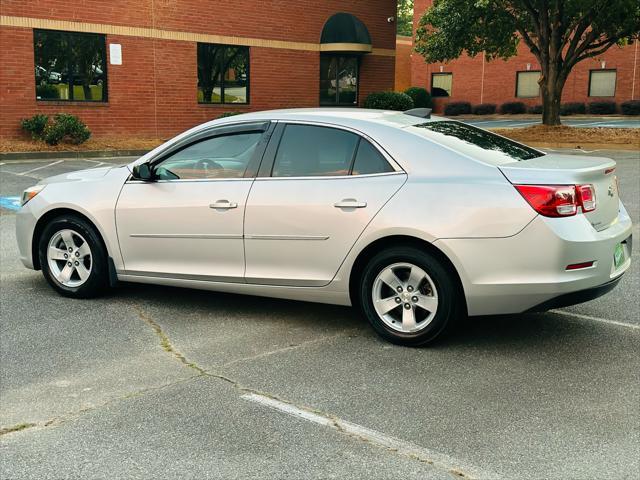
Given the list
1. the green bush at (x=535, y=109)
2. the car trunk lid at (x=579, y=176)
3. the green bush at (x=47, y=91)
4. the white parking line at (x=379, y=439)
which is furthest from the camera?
the green bush at (x=535, y=109)

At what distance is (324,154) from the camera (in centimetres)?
552

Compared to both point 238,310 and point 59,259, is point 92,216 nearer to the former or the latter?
point 59,259

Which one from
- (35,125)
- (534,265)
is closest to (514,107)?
(35,125)

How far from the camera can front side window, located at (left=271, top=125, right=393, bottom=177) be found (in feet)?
17.6

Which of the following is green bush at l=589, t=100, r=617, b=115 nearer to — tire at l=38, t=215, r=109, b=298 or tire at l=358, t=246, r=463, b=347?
tire at l=38, t=215, r=109, b=298

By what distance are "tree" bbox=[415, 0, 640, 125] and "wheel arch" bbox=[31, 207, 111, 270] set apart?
63.6 ft

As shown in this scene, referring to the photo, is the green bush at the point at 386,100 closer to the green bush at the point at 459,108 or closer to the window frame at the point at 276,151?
the window frame at the point at 276,151

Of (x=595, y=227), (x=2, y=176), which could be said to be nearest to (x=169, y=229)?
(x=595, y=227)

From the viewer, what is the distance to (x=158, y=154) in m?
6.10

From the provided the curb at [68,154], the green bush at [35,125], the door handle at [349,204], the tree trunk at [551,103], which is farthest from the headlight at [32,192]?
the tree trunk at [551,103]

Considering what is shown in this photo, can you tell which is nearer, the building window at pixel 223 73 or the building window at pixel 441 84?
the building window at pixel 223 73

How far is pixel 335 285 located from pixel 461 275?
93cm

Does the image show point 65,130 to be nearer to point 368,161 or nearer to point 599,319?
point 368,161

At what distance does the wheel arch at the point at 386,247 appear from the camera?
16.4ft
